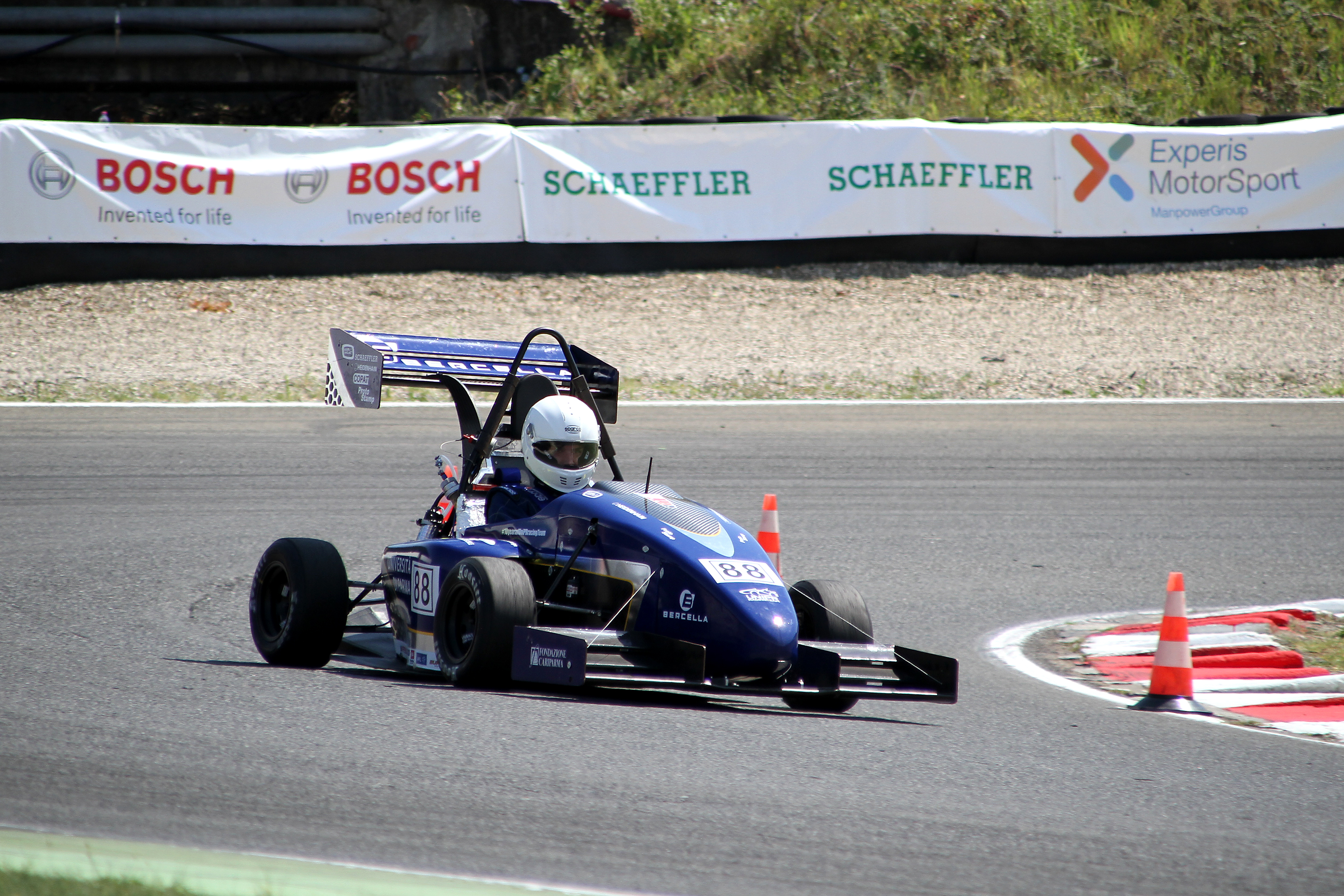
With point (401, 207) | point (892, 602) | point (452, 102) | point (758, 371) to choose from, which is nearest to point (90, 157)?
point (401, 207)

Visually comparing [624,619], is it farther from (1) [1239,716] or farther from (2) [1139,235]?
(2) [1139,235]

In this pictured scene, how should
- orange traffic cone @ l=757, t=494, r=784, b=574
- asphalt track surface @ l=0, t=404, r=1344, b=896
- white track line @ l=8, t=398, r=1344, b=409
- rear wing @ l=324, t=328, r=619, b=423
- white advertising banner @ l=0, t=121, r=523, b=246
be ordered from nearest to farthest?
asphalt track surface @ l=0, t=404, r=1344, b=896
rear wing @ l=324, t=328, r=619, b=423
orange traffic cone @ l=757, t=494, r=784, b=574
white track line @ l=8, t=398, r=1344, b=409
white advertising banner @ l=0, t=121, r=523, b=246

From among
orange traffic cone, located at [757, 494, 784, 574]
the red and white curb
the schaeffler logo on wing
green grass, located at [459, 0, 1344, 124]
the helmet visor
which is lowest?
the red and white curb

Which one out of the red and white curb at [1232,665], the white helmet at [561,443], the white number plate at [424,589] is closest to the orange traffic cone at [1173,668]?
the red and white curb at [1232,665]

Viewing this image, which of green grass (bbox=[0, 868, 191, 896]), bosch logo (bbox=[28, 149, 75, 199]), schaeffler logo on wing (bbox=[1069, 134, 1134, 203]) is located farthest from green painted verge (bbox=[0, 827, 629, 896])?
schaeffler logo on wing (bbox=[1069, 134, 1134, 203])

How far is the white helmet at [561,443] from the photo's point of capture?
6656mm

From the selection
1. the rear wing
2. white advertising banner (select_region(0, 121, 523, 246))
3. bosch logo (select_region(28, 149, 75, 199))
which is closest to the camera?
the rear wing

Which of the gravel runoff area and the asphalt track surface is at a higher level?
the gravel runoff area

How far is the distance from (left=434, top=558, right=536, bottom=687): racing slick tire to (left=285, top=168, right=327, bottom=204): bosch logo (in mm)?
9997

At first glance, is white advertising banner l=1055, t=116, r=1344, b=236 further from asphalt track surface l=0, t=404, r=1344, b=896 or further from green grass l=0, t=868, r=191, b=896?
green grass l=0, t=868, r=191, b=896

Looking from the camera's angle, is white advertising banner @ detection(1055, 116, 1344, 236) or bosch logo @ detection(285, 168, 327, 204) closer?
bosch logo @ detection(285, 168, 327, 204)

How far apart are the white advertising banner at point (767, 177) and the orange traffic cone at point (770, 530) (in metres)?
7.99

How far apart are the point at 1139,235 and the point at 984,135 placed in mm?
2285

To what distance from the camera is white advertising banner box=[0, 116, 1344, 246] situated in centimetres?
1509
